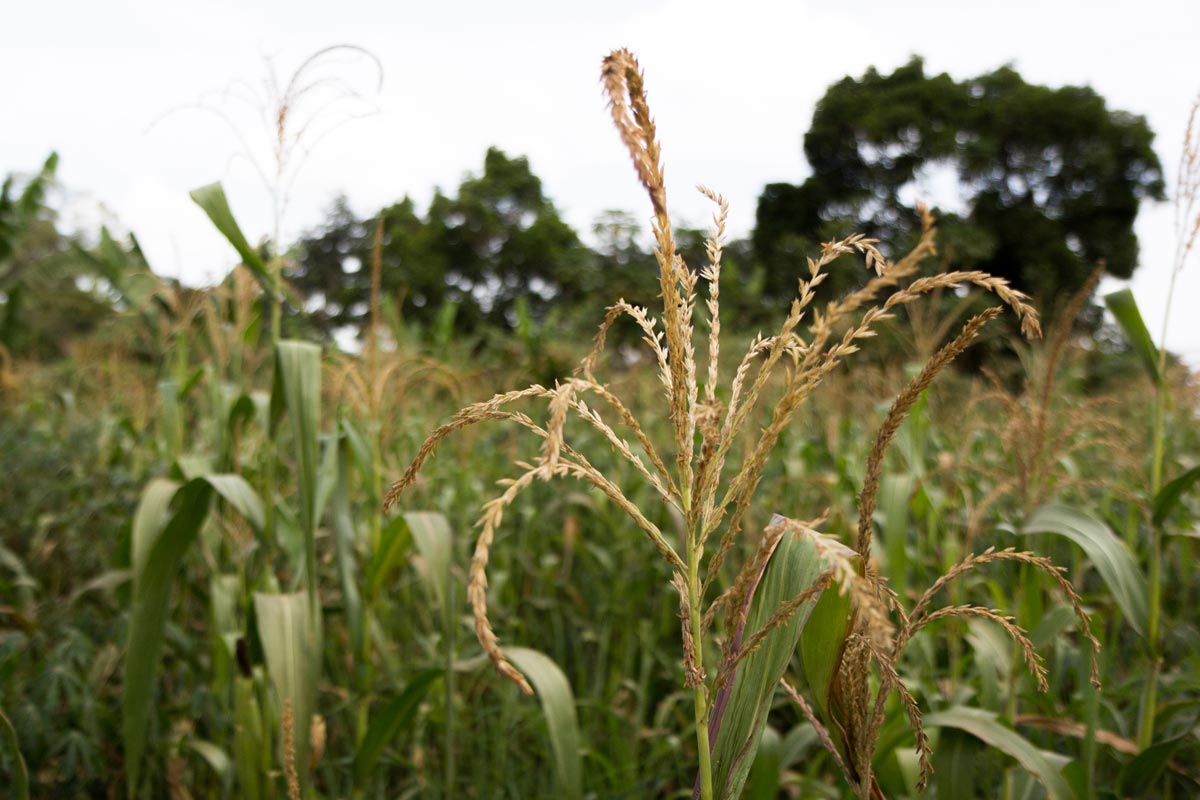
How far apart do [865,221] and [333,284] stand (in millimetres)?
13347

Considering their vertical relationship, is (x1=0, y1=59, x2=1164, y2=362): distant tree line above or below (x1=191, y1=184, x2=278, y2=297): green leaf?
above

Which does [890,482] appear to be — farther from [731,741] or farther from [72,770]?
[72,770]

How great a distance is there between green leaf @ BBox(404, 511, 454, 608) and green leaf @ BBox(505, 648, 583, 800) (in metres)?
0.21

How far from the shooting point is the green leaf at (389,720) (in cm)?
148

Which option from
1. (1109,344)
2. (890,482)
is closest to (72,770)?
(890,482)

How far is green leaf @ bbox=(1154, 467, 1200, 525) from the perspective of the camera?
1.37 metres

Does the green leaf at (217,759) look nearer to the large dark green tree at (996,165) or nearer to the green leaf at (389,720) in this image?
the green leaf at (389,720)

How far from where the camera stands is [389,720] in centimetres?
149

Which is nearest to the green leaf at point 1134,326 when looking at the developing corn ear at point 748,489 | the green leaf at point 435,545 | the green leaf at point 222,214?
the developing corn ear at point 748,489

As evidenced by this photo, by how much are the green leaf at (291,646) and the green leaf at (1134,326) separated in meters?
1.60

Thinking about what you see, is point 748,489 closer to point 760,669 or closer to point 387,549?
point 760,669

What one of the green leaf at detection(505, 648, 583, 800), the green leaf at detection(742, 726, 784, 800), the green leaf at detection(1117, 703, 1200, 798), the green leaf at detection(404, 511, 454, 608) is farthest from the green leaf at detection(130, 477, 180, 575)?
the green leaf at detection(1117, 703, 1200, 798)

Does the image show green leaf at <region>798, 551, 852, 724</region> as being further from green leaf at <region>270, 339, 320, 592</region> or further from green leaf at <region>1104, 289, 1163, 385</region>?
green leaf at <region>1104, 289, 1163, 385</region>

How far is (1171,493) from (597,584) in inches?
66.8
